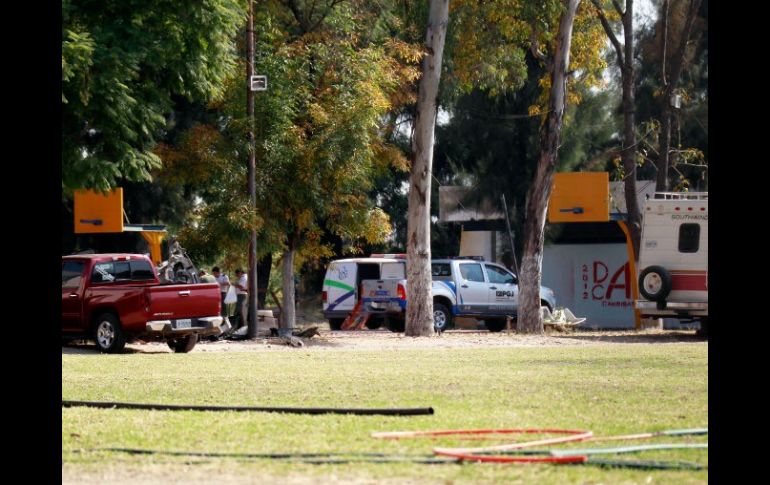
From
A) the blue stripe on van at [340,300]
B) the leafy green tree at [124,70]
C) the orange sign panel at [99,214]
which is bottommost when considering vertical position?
the blue stripe on van at [340,300]

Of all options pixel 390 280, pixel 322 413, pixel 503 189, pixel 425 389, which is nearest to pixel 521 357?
pixel 425 389

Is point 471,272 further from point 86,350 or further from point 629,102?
point 86,350

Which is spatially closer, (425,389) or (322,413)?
(322,413)

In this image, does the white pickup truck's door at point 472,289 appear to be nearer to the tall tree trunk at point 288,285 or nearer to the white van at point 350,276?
the white van at point 350,276

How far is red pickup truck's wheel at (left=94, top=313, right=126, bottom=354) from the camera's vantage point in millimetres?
24672

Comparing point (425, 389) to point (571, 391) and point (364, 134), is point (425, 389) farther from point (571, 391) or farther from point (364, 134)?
point (364, 134)

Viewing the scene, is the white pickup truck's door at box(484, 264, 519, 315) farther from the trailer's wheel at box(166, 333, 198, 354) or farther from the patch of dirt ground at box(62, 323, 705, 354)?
the trailer's wheel at box(166, 333, 198, 354)

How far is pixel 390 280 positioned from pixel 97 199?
8081mm

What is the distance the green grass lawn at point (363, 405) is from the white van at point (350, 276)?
12980mm

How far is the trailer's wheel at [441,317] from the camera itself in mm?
34681

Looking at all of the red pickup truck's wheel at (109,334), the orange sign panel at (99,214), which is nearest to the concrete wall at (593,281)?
the orange sign panel at (99,214)
